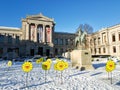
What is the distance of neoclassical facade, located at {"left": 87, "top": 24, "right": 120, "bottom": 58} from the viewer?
60.3m

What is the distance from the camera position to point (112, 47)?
62750mm

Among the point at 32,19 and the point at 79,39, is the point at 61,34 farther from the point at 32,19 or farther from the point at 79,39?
the point at 79,39

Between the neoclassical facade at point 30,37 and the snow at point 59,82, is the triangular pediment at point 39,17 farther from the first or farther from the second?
the snow at point 59,82

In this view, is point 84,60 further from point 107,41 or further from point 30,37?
point 107,41

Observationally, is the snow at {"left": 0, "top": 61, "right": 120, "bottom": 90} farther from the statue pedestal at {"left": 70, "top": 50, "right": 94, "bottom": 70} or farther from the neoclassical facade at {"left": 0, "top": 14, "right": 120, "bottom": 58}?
the neoclassical facade at {"left": 0, "top": 14, "right": 120, "bottom": 58}

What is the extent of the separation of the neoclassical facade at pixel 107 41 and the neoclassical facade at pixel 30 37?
20.7 m

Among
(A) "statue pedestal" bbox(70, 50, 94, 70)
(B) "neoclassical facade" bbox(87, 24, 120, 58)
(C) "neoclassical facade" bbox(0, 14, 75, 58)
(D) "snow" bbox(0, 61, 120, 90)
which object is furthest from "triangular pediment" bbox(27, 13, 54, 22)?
(D) "snow" bbox(0, 61, 120, 90)

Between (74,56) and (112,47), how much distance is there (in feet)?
148

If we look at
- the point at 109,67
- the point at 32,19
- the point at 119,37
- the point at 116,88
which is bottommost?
the point at 116,88

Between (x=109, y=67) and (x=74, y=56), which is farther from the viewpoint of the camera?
(x=74, y=56)

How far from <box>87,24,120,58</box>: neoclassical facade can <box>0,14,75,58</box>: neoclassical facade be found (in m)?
20.7

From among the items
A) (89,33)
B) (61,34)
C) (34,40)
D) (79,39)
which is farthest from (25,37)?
(79,39)

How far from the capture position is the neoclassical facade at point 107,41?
198 ft

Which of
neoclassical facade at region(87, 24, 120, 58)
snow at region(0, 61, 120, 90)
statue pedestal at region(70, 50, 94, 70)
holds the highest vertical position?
neoclassical facade at region(87, 24, 120, 58)
